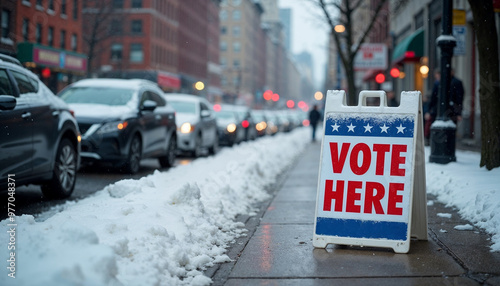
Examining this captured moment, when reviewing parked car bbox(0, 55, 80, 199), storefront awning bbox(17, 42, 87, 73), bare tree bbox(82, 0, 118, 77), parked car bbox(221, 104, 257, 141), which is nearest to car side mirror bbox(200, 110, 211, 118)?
parked car bbox(0, 55, 80, 199)

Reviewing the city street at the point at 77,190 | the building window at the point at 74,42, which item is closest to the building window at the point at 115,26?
the building window at the point at 74,42

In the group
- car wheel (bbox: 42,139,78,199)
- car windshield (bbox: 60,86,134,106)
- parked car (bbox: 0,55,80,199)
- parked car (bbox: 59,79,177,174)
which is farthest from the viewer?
car windshield (bbox: 60,86,134,106)

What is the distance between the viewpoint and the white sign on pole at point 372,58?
30.7m

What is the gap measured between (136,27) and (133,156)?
5808 cm

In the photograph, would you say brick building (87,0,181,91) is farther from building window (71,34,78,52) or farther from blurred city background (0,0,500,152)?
building window (71,34,78,52)

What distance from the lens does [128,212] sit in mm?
6270

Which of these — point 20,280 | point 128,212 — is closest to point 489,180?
point 128,212

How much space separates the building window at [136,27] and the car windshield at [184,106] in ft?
167

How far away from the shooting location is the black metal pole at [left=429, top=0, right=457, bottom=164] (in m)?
11.4

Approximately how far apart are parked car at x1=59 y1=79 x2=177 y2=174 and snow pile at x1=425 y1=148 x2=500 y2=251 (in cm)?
547

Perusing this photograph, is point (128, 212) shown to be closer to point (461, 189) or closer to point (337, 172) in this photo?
point (337, 172)

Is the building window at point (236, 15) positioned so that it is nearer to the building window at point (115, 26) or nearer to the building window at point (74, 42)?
the building window at point (115, 26)

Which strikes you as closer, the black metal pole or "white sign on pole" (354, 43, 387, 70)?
the black metal pole

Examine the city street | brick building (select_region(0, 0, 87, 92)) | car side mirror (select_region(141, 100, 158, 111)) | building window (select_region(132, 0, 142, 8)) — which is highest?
building window (select_region(132, 0, 142, 8))
